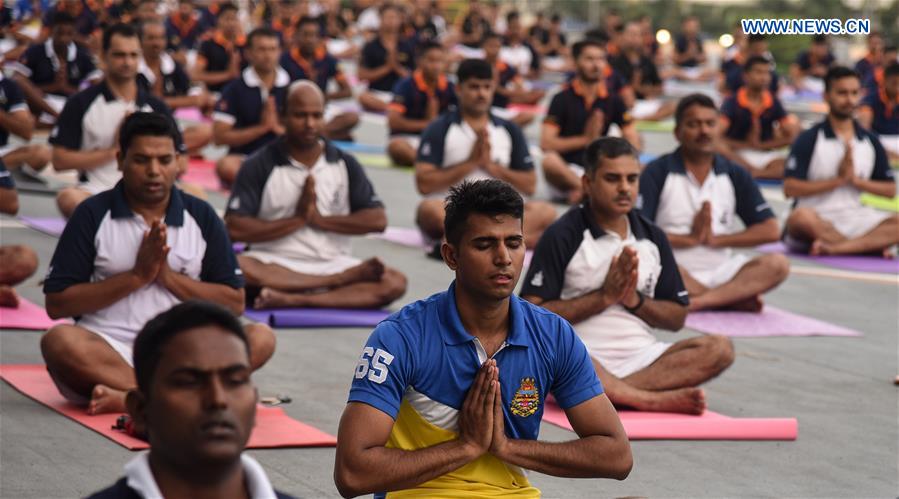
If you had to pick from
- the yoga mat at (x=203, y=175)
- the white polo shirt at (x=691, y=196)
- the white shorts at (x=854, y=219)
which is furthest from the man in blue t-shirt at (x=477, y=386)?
the yoga mat at (x=203, y=175)

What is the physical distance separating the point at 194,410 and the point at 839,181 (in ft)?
27.0

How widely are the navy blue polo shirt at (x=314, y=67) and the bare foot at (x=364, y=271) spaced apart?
6718 millimetres

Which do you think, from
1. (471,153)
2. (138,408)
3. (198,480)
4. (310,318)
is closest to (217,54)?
(471,153)

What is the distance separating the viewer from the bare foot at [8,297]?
24.3 ft

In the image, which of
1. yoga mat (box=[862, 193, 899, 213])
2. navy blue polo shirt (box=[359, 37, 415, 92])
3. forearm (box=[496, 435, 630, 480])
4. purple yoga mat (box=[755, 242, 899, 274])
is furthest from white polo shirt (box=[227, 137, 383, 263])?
navy blue polo shirt (box=[359, 37, 415, 92])

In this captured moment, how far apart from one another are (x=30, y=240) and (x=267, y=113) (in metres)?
2.63

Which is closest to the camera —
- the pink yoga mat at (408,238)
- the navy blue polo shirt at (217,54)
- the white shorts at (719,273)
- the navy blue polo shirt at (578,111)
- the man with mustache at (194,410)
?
the man with mustache at (194,410)

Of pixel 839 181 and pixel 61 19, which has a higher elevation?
pixel 61 19

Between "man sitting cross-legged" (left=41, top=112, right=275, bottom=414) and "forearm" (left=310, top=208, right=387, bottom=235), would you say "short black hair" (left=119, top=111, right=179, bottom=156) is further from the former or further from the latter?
"forearm" (left=310, top=208, right=387, bottom=235)

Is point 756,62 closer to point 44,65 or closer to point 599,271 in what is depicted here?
point 44,65

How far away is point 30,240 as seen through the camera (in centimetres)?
901

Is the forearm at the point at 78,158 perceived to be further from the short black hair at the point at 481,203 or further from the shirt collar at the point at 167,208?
the short black hair at the point at 481,203

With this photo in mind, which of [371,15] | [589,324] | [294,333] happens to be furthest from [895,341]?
[371,15]

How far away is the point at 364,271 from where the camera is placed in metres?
8.00
